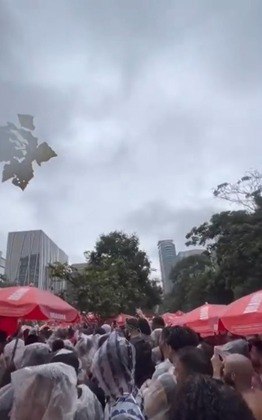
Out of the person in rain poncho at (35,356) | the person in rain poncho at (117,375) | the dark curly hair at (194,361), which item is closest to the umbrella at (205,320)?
the person in rain poncho at (35,356)

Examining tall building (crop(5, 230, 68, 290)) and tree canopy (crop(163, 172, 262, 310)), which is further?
tall building (crop(5, 230, 68, 290))

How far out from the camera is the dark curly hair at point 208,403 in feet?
4.73

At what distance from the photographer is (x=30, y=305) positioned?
19.8 feet

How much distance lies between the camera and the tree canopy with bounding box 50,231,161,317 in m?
27.8

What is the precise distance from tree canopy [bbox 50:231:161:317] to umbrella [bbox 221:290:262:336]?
19923 millimetres

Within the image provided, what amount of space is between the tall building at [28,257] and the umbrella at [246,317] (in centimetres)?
6264

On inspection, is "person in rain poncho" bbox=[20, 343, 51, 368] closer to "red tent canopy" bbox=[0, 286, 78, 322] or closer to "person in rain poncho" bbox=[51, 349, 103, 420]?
"person in rain poncho" bbox=[51, 349, 103, 420]

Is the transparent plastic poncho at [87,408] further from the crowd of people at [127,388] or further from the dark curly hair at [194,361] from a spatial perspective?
the dark curly hair at [194,361]

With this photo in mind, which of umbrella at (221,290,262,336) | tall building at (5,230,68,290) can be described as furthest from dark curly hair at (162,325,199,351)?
tall building at (5,230,68,290)

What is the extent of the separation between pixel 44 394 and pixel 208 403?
3.87ft

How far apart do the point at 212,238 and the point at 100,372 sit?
121 ft

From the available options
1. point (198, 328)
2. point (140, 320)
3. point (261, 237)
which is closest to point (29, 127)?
point (140, 320)

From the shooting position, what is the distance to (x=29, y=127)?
2.41 metres

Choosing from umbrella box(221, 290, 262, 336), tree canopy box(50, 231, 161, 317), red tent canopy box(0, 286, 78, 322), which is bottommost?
umbrella box(221, 290, 262, 336)
